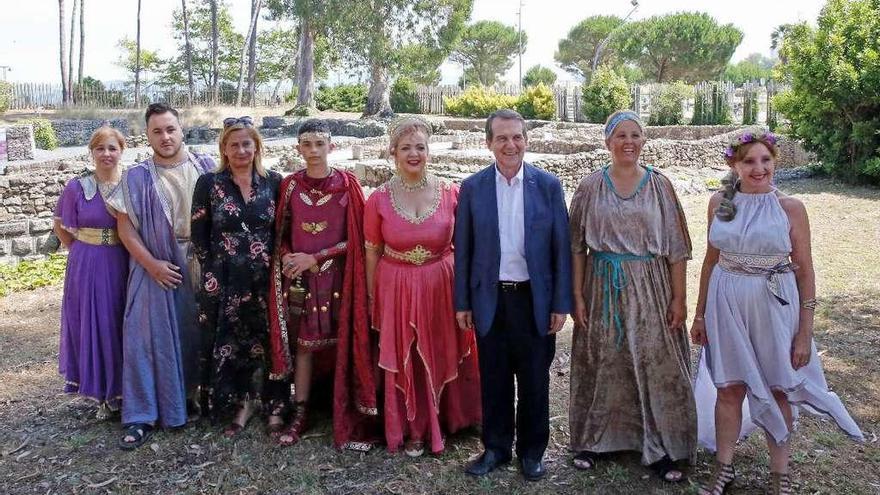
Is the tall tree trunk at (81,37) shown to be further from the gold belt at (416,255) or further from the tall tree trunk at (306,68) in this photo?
the gold belt at (416,255)

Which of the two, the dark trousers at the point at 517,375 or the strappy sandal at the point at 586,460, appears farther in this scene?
the strappy sandal at the point at 586,460

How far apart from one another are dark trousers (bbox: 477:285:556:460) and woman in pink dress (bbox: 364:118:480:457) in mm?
301

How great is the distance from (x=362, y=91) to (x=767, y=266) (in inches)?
1490

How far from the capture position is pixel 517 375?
3.51m

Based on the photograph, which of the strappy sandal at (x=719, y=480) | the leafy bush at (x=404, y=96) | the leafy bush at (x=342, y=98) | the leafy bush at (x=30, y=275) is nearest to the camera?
the strappy sandal at (x=719, y=480)

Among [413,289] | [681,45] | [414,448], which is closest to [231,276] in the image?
[413,289]

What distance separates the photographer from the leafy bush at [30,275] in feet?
25.6

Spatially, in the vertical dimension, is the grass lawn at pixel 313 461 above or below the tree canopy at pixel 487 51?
below

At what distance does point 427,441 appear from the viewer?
151 inches

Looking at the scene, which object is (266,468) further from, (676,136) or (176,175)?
(676,136)

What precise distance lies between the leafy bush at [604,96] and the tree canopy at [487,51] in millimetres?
37995

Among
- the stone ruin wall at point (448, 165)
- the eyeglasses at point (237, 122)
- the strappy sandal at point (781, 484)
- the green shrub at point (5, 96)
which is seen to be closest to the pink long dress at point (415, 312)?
the eyeglasses at point (237, 122)

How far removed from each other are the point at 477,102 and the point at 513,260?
97.9 ft

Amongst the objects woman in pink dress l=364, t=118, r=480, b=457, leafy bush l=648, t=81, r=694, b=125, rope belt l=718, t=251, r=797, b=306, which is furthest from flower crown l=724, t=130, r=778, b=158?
leafy bush l=648, t=81, r=694, b=125
